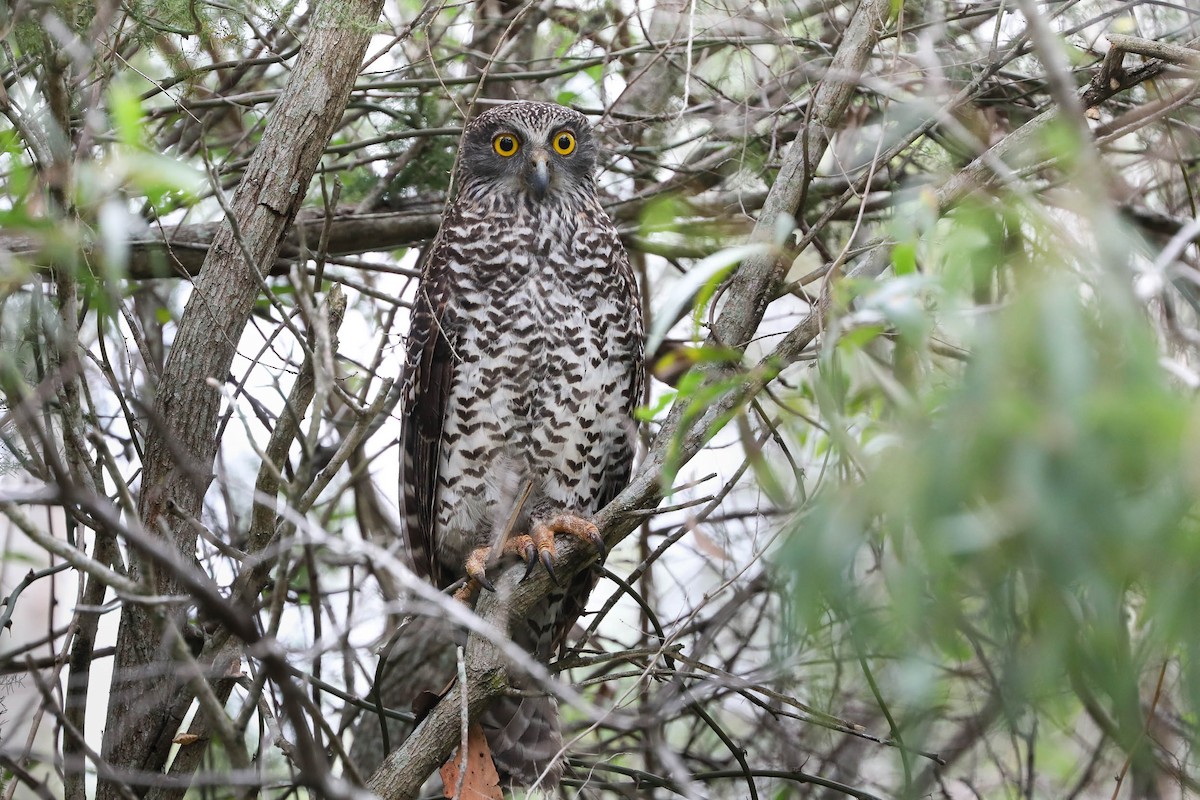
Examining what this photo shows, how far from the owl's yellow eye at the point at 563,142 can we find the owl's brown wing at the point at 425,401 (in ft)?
1.88

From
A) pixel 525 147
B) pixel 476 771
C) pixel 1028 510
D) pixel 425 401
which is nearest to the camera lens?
pixel 1028 510

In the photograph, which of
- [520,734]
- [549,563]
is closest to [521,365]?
[549,563]

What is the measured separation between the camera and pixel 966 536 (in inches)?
50.4

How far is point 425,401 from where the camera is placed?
361cm

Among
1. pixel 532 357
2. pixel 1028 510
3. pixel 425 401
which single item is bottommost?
pixel 1028 510

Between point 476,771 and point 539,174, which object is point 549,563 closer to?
point 476,771

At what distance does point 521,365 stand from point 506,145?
2.78 feet

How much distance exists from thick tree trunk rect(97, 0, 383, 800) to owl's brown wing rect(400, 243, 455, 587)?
2.22ft

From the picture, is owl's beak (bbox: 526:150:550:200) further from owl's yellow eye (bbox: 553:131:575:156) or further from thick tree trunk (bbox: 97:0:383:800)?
thick tree trunk (bbox: 97:0:383:800)

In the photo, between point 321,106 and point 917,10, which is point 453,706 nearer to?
point 321,106

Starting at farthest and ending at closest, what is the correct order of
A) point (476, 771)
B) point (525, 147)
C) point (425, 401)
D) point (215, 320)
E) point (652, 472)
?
point (525, 147)
point (425, 401)
point (476, 771)
point (215, 320)
point (652, 472)

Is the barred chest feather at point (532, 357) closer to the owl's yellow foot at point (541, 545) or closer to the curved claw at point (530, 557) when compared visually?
the owl's yellow foot at point (541, 545)

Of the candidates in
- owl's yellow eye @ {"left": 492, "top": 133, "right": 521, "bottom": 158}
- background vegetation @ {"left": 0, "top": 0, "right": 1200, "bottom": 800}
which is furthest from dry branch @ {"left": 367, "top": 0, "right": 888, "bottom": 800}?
owl's yellow eye @ {"left": 492, "top": 133, "right": 521, "bottom": 158}

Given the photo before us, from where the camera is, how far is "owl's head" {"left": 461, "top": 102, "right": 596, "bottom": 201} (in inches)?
148
